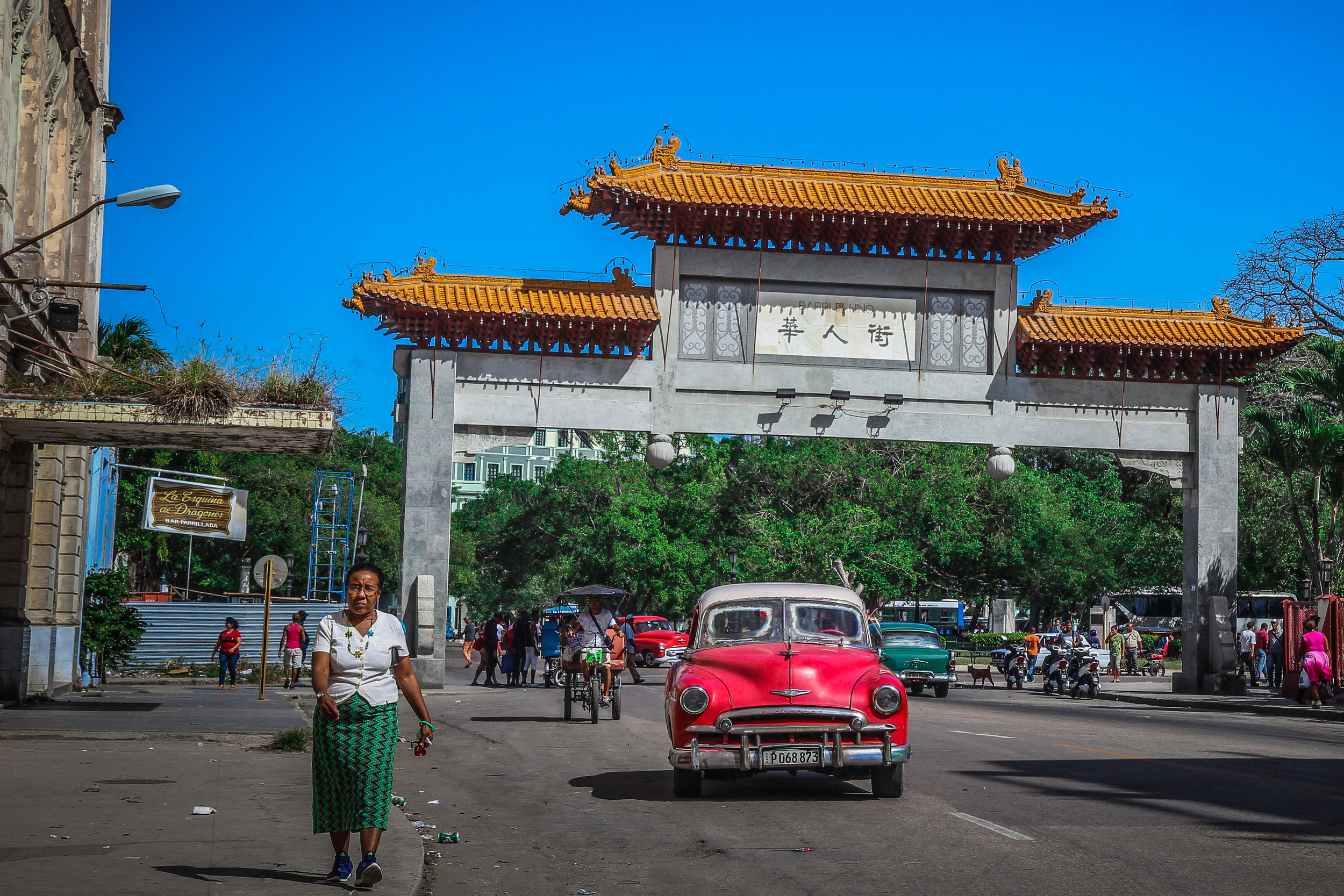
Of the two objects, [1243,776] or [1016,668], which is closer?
[1243,776]

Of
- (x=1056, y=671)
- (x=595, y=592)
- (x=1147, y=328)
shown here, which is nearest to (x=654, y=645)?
(x=595, y=592)

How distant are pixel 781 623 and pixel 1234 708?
19063 millimetres

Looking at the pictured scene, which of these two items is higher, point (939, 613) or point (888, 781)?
point (888, 781)

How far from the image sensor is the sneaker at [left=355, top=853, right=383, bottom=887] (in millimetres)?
7332

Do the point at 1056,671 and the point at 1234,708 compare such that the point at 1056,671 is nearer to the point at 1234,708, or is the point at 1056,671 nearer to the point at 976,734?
the point at 1234,708

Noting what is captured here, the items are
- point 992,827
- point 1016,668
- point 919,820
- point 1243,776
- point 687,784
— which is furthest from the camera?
point 1016,668

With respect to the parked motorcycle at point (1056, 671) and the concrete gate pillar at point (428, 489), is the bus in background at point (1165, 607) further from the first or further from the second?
the concrete gate pillar at point (428, 489)

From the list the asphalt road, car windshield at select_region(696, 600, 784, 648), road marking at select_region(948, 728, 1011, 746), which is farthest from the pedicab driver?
car windshield at select_region(696, 600, 784, 648)

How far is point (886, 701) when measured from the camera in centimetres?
1137

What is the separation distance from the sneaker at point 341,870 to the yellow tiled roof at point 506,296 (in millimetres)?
23333

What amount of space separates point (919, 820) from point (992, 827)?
0.63 meters

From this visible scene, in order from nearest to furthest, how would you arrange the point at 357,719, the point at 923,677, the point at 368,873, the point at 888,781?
the point at 368,873
the point at 357,719
the point at 888,781
the point at 923,677

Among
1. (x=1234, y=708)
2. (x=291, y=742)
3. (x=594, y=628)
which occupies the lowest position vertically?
(x=1234, y=708)

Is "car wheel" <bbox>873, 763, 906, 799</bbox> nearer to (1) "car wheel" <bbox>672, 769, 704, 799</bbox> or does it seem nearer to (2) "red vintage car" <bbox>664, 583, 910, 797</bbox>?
(2) "red vintage car" <bbox>664, 583, 910, 797</bbox>
